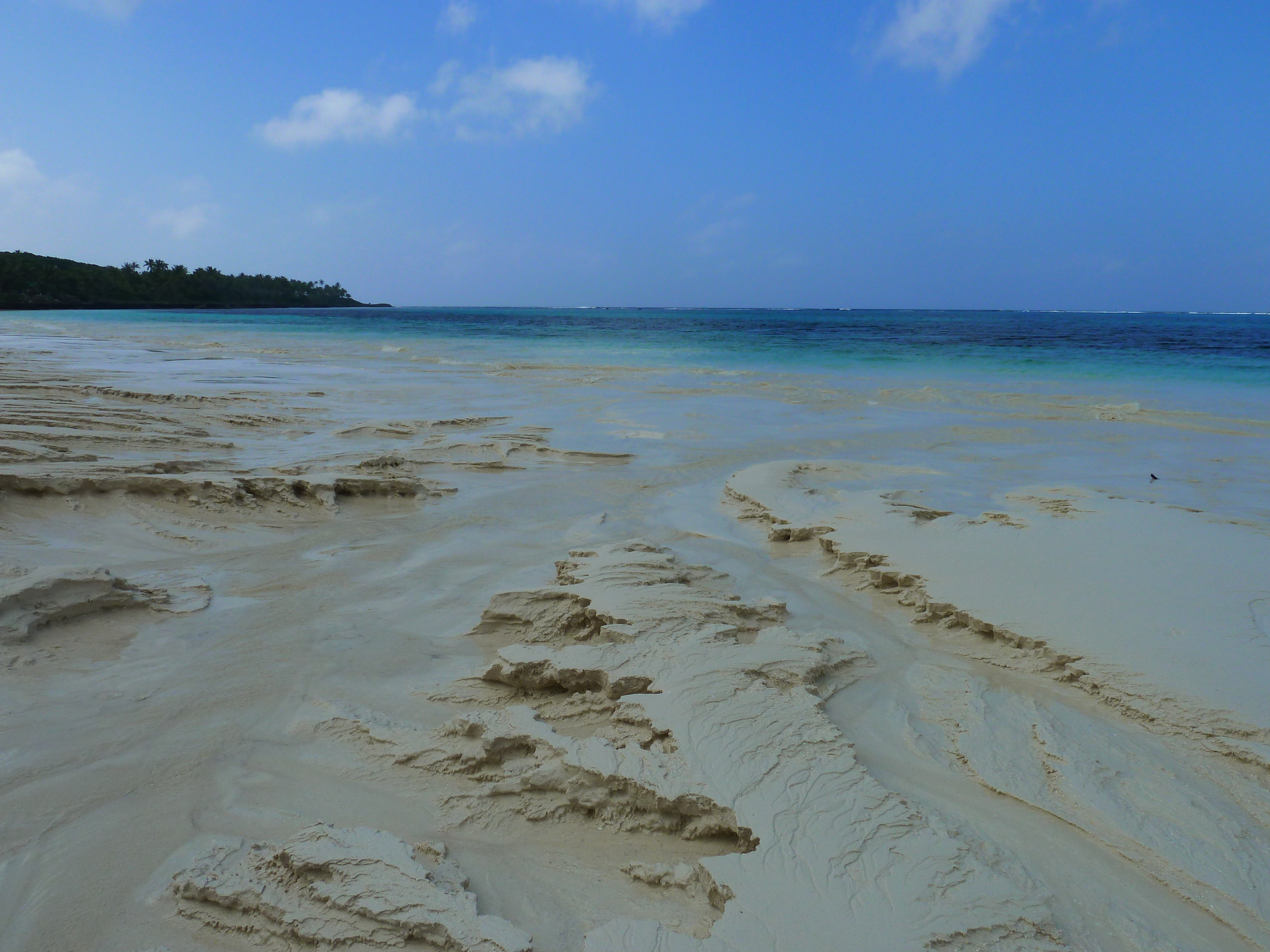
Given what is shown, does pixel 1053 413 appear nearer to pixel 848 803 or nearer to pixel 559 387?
pixel 559 387

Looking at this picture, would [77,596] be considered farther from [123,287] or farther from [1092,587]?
[123,287]

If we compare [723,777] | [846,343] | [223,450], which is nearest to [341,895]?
[723,777]

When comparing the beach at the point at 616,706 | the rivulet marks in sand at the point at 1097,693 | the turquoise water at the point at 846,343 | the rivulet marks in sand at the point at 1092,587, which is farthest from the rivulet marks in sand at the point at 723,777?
the turquoise water at the point at 846,343

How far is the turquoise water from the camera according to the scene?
59.6 feet

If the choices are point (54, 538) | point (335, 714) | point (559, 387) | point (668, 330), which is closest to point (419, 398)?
point (559, 387)

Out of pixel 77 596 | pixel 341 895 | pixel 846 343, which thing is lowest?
pixel 341 895

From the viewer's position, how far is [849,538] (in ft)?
12.4

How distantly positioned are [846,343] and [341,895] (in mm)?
29473

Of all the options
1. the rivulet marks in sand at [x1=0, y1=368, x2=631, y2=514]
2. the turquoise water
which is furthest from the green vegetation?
the rivulet marks in sand at [x1=0, y1=368, x2=631, y2=514]

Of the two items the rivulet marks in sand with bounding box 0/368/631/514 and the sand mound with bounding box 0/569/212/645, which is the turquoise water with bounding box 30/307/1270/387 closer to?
the rivulet marks in sand with bounding box 0/368/631/514

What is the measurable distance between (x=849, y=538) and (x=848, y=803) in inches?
90.2

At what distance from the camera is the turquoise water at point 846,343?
1816cm

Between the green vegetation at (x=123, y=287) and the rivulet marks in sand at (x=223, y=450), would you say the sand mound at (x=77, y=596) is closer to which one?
the rivulet marks in sand at (x=223, y=450)

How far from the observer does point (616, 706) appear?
2.13 m
